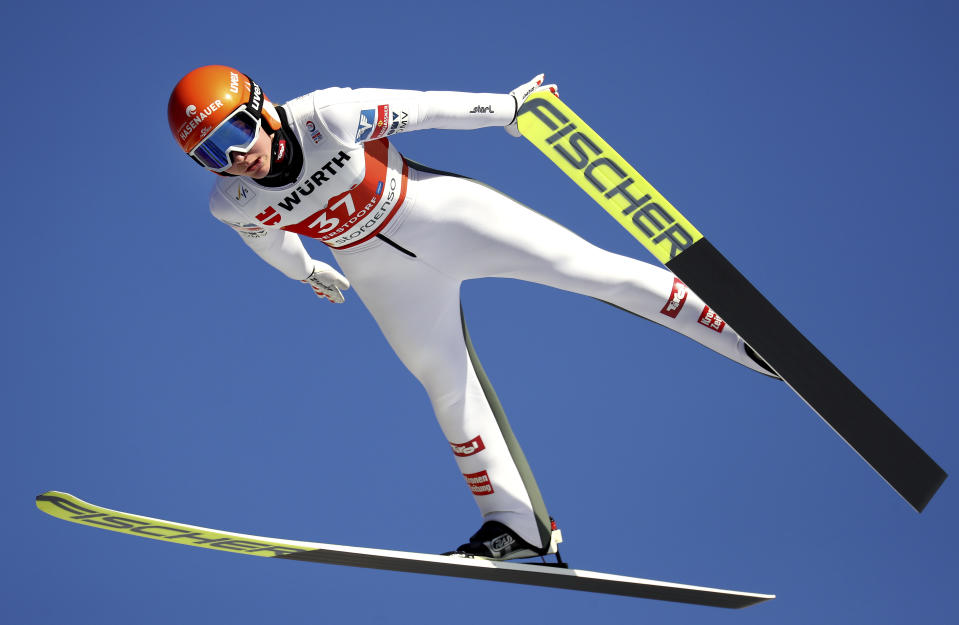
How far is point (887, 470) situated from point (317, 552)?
1529 millimetres

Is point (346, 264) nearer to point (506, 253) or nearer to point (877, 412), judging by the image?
point (506, 253)

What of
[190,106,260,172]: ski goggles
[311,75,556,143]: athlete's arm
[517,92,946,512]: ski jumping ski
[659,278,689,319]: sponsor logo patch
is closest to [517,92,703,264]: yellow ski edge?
[517,92,946,512]: ski jumping ski

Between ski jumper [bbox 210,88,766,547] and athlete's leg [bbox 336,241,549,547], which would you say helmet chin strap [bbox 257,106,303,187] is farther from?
athlete's leg [bbox 336,241,549,547]

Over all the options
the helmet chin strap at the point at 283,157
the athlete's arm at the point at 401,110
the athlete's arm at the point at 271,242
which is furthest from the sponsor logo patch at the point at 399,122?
the athlete's arm at the point at 271,242

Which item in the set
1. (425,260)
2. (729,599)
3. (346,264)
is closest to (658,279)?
(425,260)

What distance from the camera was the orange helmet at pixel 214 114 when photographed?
8.41 ft

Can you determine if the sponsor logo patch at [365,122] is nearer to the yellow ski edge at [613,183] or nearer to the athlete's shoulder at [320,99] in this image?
the athlete's shoulder at [320,99]

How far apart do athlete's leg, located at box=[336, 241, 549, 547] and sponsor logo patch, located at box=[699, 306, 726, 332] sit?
0.65 metres

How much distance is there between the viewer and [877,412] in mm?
2801

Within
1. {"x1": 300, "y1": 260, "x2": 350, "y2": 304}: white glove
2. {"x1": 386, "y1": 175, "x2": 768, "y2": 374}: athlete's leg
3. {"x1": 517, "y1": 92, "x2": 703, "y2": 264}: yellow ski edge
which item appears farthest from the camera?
{"x1": 300, "y1": 260, "x2": 350, "y2": 304}: white glove

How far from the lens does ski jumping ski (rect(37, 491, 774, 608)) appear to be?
300 centimetres

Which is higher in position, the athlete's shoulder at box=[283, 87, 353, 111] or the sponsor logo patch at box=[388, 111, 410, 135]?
the athlete's shoulder at box=[283, 87, 353, 111]

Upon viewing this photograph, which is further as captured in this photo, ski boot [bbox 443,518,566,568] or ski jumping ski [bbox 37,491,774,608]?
ski boot [bbox 443,518,566,568]

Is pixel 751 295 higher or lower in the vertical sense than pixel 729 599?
higher
